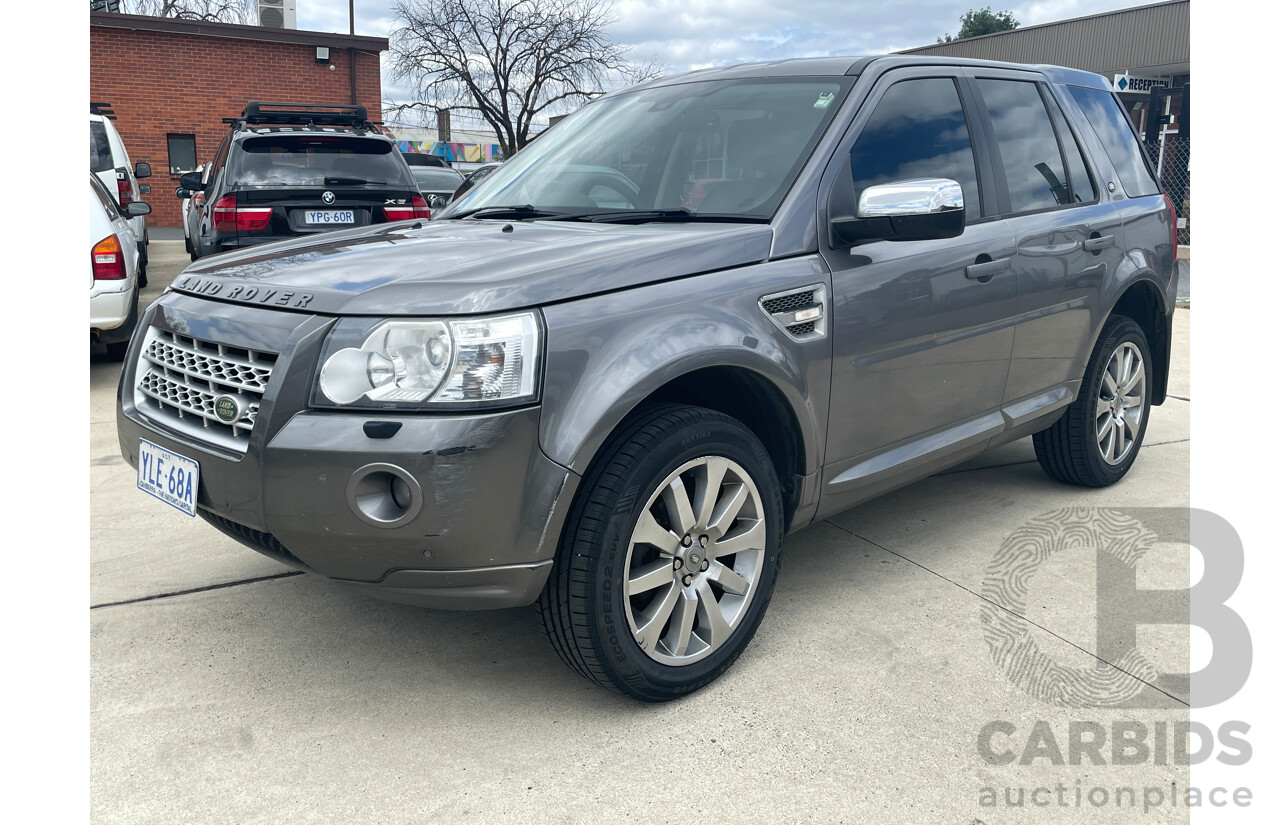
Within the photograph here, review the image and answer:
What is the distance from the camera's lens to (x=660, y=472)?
251 cm

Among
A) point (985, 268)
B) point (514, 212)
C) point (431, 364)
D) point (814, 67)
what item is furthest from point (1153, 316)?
point (431, 364)

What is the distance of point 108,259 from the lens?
273 inches

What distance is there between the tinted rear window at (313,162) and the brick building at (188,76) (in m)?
17.0

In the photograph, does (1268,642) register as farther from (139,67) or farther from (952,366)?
(139,67)

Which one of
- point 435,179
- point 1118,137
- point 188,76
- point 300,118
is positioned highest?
point 188,76

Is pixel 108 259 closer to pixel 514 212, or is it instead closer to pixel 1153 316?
pixel 514 212

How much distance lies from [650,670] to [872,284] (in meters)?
1.35

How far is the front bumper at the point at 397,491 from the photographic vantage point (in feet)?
7.31

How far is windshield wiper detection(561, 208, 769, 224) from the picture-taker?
9.75ft

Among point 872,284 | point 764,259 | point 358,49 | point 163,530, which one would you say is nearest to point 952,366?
point 872,284

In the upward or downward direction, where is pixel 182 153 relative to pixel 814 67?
upward

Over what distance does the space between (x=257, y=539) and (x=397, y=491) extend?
53 centimetres

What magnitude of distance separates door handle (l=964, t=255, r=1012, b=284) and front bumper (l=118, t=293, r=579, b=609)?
179 cm

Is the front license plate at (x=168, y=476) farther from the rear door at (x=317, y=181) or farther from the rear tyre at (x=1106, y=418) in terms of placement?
the rear door at (x=317, y=181)
